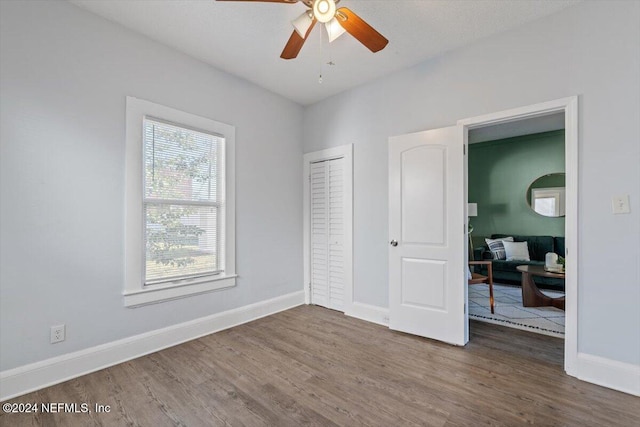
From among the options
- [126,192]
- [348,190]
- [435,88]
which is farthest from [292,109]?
[126,192]

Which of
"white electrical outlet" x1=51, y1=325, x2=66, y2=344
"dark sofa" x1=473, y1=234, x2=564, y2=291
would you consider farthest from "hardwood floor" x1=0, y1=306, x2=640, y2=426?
"dark sofa" x1=473, y1=234, x2=564, y2=291

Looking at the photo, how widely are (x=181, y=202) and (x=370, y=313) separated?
2.42 m

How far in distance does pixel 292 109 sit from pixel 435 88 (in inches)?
76.3

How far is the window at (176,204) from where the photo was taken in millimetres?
2564

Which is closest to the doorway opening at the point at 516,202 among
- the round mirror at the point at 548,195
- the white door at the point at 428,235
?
the round mirror at the point at 548,195

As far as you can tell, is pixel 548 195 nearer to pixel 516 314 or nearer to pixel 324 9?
pixel 516 314

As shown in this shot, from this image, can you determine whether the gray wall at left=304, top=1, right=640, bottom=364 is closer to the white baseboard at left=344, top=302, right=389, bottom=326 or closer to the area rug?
the area rug

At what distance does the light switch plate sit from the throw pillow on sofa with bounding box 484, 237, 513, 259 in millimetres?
3581

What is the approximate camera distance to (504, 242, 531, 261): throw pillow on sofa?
206 inches

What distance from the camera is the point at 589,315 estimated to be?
218 centimetres

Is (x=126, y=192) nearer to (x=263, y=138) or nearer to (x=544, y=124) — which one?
(x=263, y=138)

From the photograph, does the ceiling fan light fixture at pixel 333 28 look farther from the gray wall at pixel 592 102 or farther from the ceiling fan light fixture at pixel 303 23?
the gray wall at pixel 592 102

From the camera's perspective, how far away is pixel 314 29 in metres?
2.52

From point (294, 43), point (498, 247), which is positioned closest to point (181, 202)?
point (294, 43)
